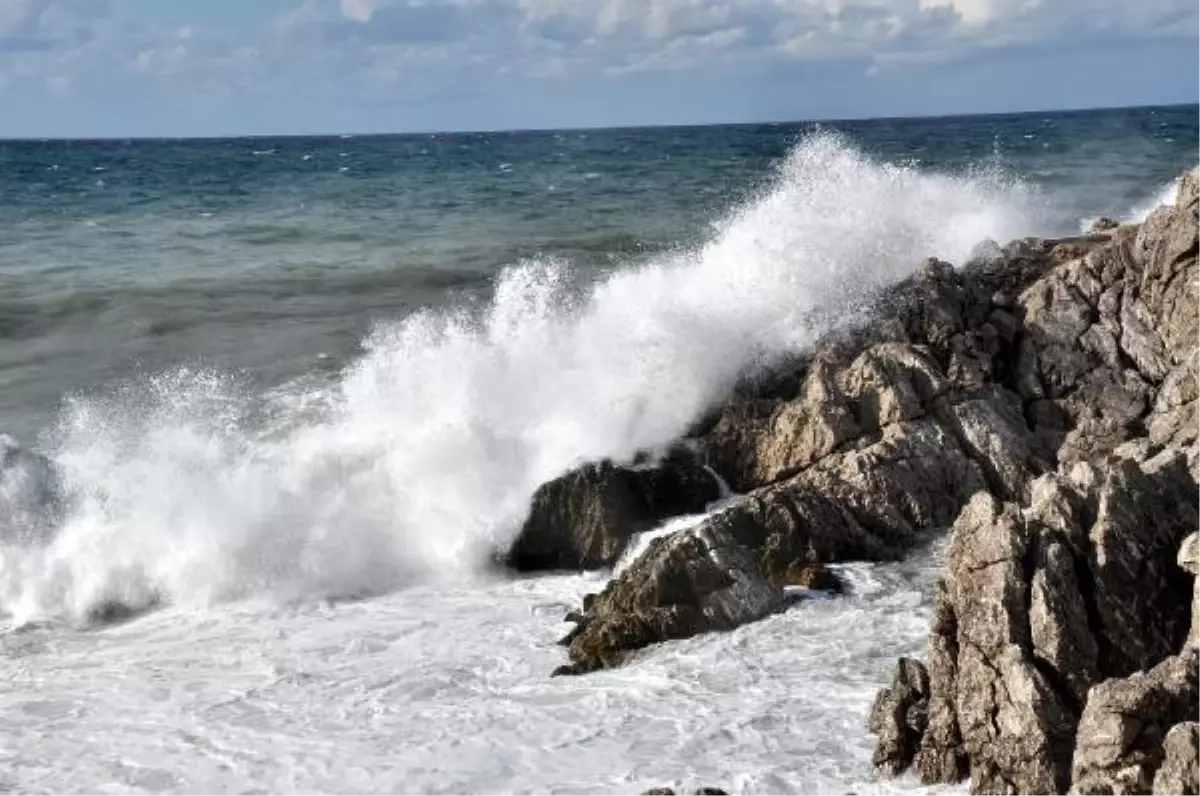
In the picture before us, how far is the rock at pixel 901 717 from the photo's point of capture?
27.9 ft

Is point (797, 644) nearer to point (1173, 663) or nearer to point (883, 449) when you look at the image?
point (883, 449)

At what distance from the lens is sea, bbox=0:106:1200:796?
952cm

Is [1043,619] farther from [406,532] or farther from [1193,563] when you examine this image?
[406,532]

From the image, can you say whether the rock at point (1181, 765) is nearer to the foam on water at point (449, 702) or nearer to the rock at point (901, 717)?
the foam on water at point (449, 702)

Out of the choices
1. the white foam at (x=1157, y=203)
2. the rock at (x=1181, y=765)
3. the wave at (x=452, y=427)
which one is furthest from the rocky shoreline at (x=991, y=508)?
the white foam at (x=1157, y=203)

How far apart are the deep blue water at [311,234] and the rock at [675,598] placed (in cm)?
970

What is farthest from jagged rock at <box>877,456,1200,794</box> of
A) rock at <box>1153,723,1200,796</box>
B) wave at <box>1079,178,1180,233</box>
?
wave at <box>1079,178,1180,233</box>

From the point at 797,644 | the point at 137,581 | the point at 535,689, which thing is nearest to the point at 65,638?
the point at 137,581

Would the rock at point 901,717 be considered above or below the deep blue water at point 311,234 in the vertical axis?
below

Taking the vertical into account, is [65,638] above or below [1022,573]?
below

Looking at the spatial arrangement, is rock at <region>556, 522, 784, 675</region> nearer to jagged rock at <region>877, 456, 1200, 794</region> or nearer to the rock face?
the rock face

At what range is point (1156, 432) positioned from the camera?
12.0 m

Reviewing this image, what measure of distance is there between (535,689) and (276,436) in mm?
7641

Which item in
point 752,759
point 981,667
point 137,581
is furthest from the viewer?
point 137,581
